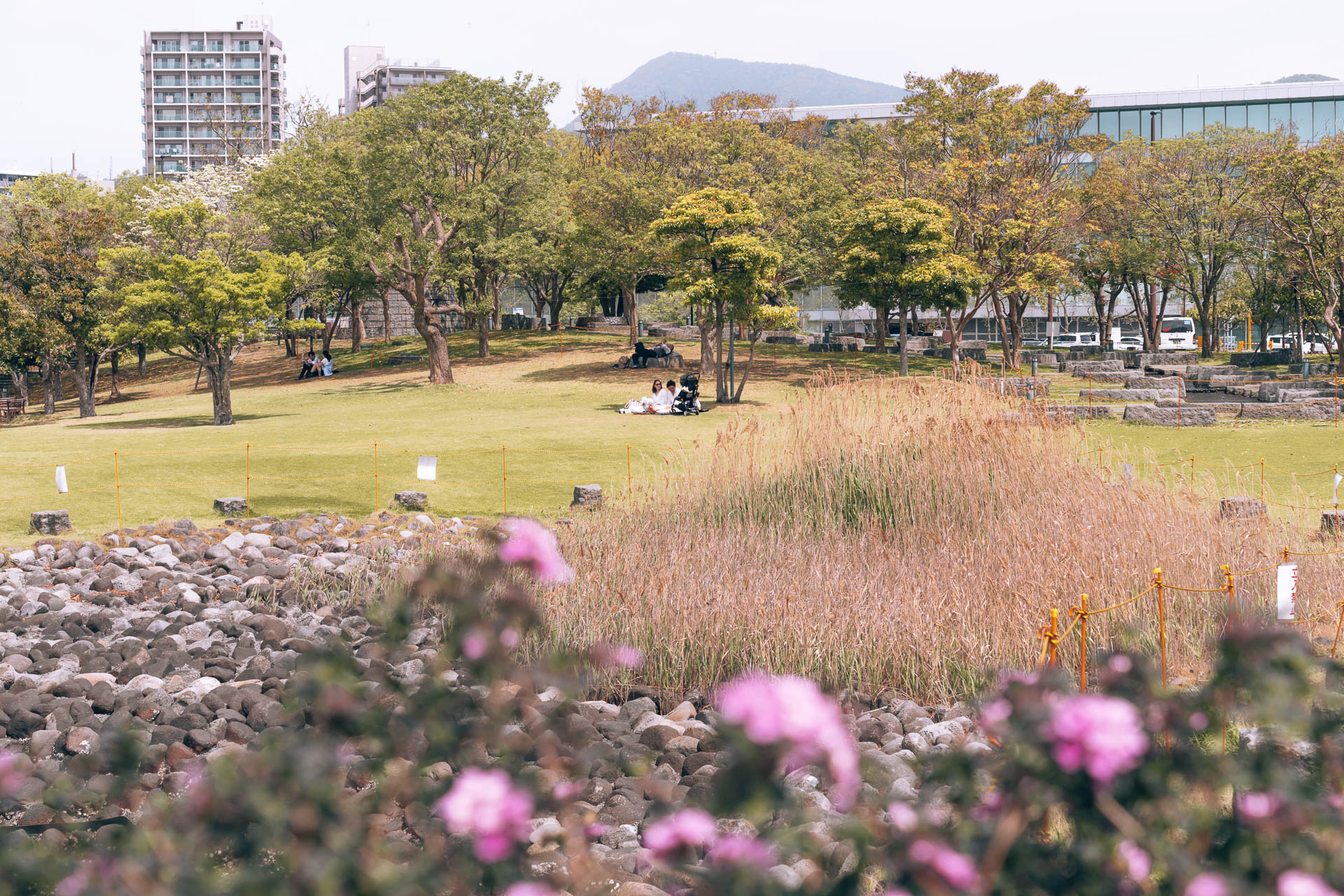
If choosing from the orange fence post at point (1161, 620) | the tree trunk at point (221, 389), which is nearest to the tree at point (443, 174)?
the tree trunk at point (221, 389)

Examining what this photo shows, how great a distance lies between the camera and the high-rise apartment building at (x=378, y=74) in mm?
119938

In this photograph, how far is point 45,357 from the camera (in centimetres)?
3162

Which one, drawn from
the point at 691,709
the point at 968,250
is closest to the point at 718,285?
the point at 968,250

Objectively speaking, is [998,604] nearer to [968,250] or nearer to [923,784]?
[923,784]

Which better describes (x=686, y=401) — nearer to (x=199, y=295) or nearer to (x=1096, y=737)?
(x=199, y=295)

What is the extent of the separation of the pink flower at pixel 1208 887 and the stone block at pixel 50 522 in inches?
512

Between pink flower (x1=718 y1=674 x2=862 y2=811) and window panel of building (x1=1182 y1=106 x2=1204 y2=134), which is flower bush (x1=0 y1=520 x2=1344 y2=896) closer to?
pink flower (x1=718 y1=674 x2=862 y2=811)

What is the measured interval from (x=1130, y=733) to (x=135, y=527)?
12678 millimetres

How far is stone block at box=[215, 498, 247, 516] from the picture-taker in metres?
13.2

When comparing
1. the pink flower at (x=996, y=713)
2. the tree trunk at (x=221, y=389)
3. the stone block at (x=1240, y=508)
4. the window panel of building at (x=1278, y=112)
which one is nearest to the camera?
the pink flower at (x=996, y=713)

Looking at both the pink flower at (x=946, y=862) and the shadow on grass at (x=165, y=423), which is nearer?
the pink flower at (x=946, y=862)

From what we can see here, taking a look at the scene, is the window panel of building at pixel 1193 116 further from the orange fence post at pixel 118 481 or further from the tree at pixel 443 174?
the orange fence post at pixel 118 481

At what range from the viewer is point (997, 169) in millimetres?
33531

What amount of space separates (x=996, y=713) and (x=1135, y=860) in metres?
0.32
